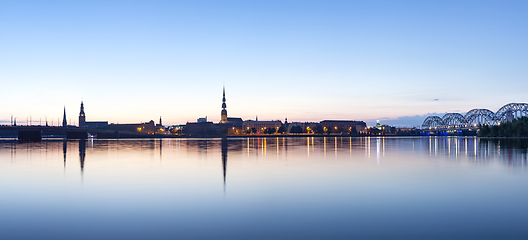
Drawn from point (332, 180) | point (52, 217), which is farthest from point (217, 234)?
point (332, 180)

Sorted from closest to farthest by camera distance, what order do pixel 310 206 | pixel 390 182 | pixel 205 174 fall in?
pixel 310 206 < pixel 390 182 < pixel 205 174

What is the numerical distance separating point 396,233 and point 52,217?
29.2 ft

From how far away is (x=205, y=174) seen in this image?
2003 cm

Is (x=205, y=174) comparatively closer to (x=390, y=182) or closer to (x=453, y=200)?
(x=390, y=182)

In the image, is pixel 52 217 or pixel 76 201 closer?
pixel 52 217

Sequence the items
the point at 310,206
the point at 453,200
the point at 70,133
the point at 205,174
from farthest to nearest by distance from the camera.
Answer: the point at 70,133 → the point at 205,174 → the point at 453,200 → the point at 310,206

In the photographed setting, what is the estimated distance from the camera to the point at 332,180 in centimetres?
1758

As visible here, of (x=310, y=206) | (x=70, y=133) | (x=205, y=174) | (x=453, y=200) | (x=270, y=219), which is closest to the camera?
(x=270, y=219)

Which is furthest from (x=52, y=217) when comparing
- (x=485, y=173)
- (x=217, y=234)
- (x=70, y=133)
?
(x=70, y=133)

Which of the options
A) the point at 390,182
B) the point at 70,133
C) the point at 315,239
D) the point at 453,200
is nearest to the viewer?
the point at 315,239

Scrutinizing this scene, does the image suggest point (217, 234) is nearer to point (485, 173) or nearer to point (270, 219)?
point (270, 219)

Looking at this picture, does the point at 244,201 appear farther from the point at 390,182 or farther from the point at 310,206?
the point at 390,182

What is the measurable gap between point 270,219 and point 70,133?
155 m

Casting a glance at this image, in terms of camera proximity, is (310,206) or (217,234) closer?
(217,234)
